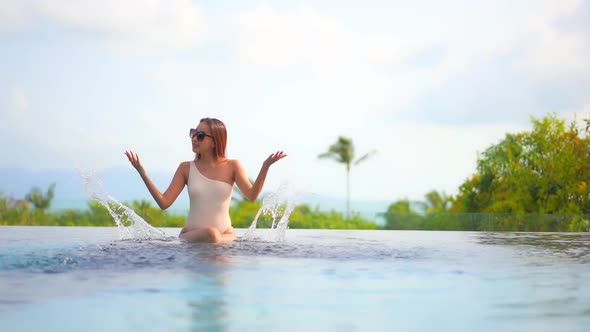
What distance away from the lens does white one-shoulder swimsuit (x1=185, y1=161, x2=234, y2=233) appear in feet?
23.5

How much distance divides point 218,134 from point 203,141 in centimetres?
17

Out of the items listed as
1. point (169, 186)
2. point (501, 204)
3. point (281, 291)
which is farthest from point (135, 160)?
point (501, 204)

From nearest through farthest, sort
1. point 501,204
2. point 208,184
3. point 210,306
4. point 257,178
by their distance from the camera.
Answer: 1. point 210,306
2. point 257,178
3. point 208,184
4. point 501,204

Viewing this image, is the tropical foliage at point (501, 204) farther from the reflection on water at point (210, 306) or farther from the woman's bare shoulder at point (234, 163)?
the reflection on water at point (210, 306)

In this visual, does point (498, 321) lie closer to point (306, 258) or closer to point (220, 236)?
point (306, 258)

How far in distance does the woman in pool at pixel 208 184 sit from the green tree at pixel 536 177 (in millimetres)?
16376

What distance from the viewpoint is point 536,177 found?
2277 centimetres

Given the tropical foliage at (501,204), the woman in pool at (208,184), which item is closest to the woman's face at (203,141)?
the woman in pool at (208,184)

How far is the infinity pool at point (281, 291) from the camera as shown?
3115mm

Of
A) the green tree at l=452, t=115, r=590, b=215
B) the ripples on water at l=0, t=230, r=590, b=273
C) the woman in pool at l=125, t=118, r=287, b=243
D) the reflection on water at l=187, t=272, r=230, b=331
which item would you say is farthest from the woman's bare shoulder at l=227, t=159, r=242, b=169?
the green tree at l=452, t=115, r=590, b=215

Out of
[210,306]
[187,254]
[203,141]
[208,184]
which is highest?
[203,141]

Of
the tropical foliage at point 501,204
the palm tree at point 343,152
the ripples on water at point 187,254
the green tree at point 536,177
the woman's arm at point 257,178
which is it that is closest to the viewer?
the ripples on water at point 187,254

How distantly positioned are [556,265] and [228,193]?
3259 millimetres

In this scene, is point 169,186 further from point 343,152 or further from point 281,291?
point 343,152
